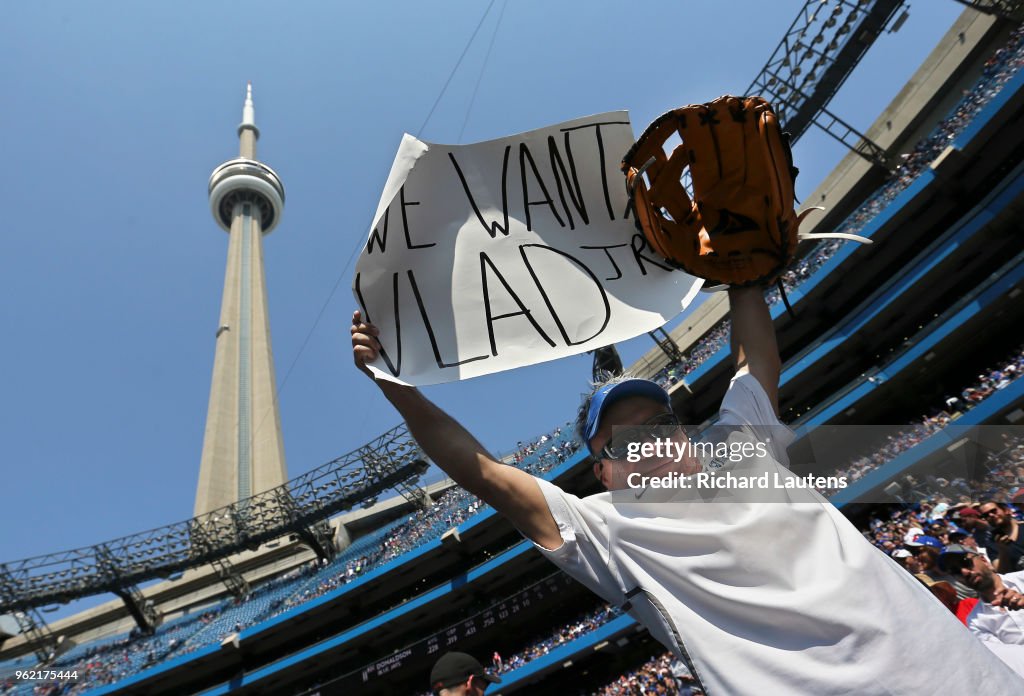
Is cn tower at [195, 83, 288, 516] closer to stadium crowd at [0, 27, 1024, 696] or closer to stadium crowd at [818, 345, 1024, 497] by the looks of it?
stadium crowd at [0, 27, 1024, 696]

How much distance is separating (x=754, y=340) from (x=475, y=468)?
0.88m

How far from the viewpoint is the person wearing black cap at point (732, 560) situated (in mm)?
1186

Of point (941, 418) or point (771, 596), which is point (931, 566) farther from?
point (941, 418)

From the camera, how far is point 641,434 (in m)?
1.64

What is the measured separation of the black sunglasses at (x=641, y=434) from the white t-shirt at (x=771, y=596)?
14 centimetres

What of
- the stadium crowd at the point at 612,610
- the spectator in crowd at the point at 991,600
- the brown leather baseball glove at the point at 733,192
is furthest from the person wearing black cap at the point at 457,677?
the spectator in crowd at the point at 991,600

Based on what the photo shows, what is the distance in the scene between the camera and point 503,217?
224 centimetres

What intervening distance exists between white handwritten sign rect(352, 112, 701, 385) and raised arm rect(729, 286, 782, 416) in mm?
199

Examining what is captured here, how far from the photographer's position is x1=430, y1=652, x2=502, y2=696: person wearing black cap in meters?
2.50

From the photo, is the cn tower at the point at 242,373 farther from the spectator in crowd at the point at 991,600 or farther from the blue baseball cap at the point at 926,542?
the spectator in crowd at the point at 991,600

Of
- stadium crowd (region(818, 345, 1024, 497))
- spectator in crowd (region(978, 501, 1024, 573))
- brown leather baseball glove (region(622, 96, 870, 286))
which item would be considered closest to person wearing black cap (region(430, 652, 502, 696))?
brown leather baseball glove (region(622, 96, 870, 286))

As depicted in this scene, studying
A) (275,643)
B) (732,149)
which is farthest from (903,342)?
(275,643)

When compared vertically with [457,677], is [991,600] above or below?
below

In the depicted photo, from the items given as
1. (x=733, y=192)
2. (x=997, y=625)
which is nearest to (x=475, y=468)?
→ (x=733, y=192)
